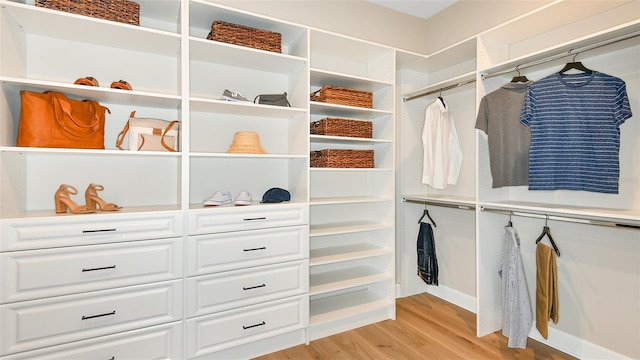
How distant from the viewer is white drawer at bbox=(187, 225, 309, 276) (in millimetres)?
1901

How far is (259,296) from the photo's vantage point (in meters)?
2.09

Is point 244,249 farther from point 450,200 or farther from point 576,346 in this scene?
point 576,346

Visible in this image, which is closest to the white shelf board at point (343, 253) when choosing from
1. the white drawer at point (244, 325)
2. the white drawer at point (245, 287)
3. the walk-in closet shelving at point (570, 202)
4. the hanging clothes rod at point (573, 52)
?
the white drawer at point (245, 287)

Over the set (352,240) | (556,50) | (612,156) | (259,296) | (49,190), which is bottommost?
(259,296)

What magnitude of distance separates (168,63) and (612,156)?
2.81 m

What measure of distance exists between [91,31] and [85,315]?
5.20 ft

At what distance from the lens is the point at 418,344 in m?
2.25

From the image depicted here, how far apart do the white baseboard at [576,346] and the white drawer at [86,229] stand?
262cm

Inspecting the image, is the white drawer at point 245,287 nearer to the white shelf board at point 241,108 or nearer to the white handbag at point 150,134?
the white handbag at point 150,134

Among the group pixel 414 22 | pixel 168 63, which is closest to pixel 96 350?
pixel 168 63

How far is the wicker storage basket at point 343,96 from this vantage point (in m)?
2.46

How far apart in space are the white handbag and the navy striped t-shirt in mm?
2290

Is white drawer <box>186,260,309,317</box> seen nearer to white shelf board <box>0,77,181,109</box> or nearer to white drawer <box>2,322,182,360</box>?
white drawer <box>2,322,182,360</box>

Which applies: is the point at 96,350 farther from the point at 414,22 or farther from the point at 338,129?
the point at 414,22
